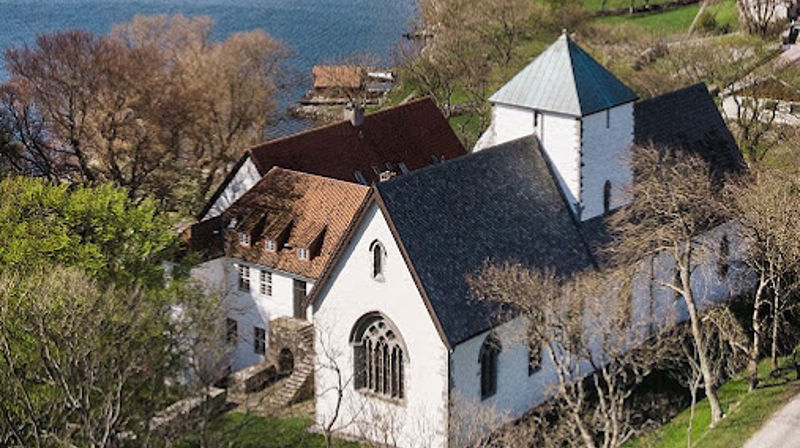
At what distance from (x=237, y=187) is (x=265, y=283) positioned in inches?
278

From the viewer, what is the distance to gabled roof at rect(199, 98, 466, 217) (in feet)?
197

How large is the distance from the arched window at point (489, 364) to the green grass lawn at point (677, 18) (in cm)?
7938

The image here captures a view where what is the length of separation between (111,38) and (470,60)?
3636cm

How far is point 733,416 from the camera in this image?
1811 inches

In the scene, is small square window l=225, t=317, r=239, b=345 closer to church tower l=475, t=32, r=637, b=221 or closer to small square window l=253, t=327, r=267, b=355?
small square window l=253, t=327, r=267, b=355

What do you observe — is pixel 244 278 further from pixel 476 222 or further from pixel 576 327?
pixel 576 327

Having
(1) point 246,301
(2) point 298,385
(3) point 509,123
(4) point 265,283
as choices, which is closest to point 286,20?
(1) point 246,301

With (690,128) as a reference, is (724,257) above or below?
below

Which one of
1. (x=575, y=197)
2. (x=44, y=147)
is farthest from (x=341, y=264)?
(x=44, y=147)

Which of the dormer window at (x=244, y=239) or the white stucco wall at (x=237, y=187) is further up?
the white stucco wall at (x=237, y=187)

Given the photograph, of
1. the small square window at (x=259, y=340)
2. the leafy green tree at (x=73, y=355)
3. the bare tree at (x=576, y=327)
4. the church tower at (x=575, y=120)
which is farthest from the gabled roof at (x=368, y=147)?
the bare tree at (x=576, y=327)

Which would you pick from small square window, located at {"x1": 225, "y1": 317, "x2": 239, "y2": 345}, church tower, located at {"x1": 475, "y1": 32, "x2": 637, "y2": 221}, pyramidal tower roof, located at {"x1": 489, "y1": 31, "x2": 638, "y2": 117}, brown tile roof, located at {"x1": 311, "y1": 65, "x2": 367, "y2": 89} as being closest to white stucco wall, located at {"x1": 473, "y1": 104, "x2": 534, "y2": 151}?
church tower, located at {"x1": 475, "y1": 32, "x2": 637, "y2": 221}

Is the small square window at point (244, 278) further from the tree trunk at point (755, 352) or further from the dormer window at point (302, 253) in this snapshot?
the tree trunk at point (755, 352)

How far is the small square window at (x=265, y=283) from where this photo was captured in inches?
2146
